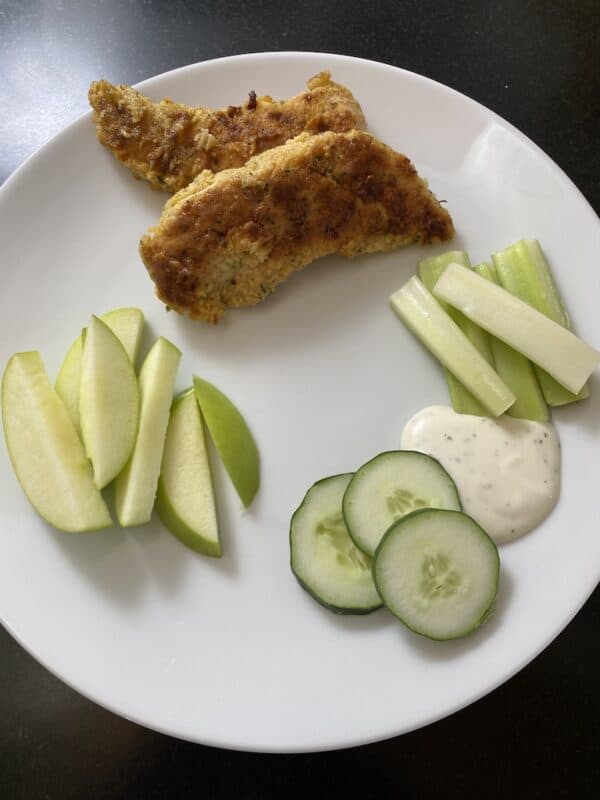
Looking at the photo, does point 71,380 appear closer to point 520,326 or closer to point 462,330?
point 462,330

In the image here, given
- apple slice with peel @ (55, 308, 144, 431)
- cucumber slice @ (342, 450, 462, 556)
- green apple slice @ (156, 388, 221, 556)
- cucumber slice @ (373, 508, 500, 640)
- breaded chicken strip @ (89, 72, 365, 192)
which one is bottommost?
cucumber slice @ (373, 508, 500, 640)

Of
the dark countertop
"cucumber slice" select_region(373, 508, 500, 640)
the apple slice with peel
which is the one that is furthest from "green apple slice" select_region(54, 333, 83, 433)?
"cucumber slice" select_region(373, 508, 500, 640)

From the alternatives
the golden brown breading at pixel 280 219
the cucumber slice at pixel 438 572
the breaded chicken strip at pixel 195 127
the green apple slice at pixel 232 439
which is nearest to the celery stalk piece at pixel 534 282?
the golden brown breading at pixel 280 219

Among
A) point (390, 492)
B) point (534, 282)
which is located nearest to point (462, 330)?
point (534, 282)

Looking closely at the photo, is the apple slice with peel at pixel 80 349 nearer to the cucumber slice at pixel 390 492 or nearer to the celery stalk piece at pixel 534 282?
the cucumber slice at pixel 390 492

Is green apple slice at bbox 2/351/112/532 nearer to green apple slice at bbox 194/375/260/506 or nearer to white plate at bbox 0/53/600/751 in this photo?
white plate at bbox 0/53/600/751

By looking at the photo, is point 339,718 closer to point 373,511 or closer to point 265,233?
point 373,511

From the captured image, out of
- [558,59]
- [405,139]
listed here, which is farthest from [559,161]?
[405,139]
